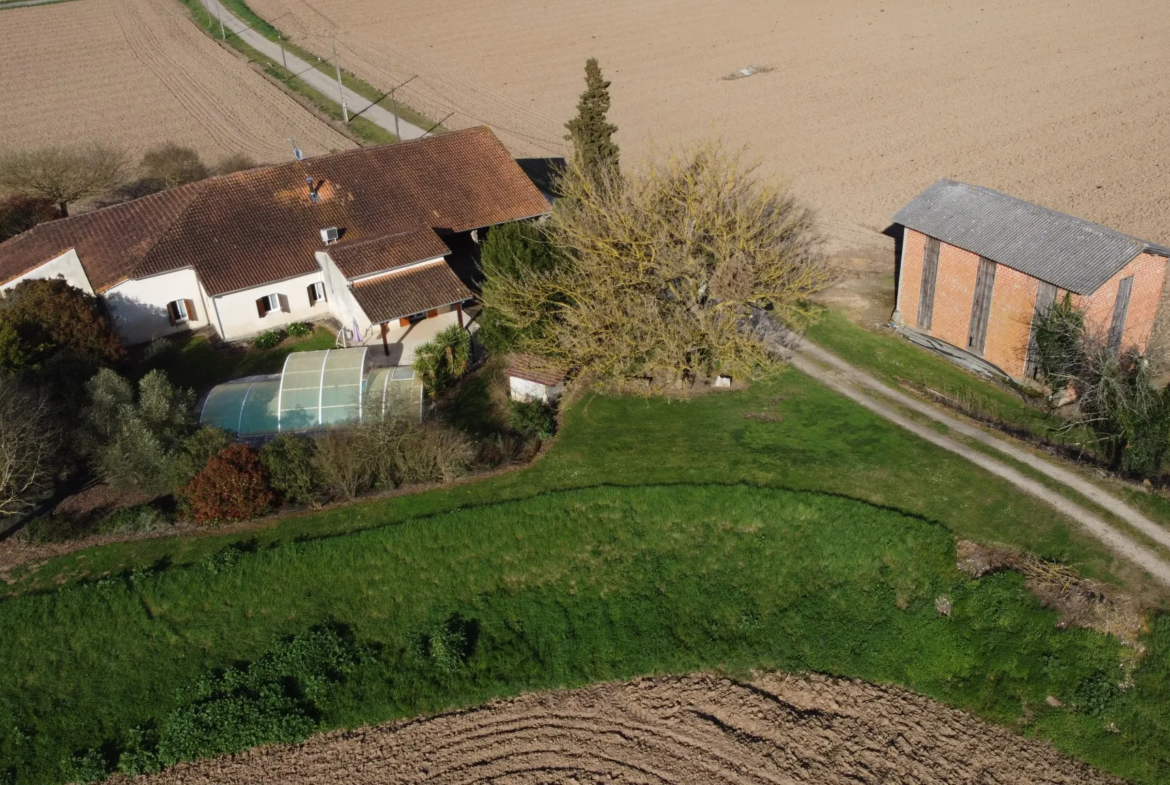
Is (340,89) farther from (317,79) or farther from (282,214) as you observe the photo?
(282,214)

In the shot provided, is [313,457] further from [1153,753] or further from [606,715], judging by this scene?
[1153,753]

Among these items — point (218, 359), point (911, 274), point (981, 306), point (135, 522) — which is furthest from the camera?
point (218, 359)

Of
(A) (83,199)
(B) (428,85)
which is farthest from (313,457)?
(B) (428,85)

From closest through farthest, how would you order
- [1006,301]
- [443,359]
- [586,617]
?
[586,617] < [1006,301] < [443,359]

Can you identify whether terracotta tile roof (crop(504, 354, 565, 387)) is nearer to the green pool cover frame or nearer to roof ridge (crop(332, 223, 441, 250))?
the green pool cover frame

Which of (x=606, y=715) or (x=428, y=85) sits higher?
(x=428, y=85)

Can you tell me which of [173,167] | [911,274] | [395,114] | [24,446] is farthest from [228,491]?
[395,114]

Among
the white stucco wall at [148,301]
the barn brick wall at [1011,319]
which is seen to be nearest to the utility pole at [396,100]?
the white stucco wall at [148,301]
